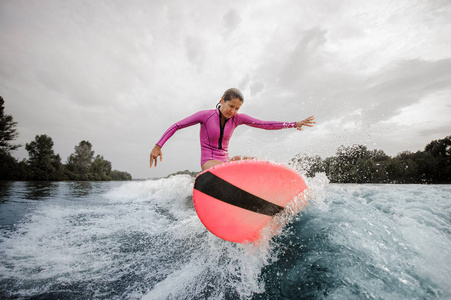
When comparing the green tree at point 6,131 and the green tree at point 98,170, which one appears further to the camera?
the green tree at point 98,170

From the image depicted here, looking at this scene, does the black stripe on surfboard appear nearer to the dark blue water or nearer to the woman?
the dark blue water

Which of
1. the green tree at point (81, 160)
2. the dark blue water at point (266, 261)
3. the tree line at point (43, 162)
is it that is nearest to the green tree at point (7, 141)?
the tree line at point (43, 162)

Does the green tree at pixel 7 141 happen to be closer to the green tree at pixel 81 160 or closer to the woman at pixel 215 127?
the green tree at pixel 81 160

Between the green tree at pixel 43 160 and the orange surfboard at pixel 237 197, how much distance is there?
192 ft

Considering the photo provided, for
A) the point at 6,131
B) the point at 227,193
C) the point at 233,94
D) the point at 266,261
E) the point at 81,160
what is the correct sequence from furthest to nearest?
1. the point at 81,160
2. the point at 6,131
3. the point at 233,94
4. the point at 227,193
5. the point at 266,261

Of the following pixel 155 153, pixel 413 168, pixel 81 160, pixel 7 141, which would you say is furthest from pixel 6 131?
pixel 413 168

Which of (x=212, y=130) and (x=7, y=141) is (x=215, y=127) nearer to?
(x=212, y=130)

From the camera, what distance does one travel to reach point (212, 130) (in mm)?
3252

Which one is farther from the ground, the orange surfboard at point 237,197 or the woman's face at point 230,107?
the woman's face at point 230,107

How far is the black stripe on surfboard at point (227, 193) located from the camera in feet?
7.85

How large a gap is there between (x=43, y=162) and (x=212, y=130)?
65.4 meters

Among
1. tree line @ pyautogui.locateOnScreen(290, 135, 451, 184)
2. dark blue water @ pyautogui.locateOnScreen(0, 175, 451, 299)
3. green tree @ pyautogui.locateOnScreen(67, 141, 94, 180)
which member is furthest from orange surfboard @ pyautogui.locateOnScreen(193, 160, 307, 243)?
green tree @ pyautogui.locateOnScreen(67, 141, 94, 180)

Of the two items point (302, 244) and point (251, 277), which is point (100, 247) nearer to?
point (251, 277)

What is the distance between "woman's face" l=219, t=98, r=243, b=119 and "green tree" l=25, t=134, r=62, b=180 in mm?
58310
